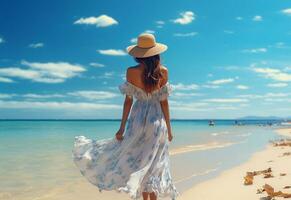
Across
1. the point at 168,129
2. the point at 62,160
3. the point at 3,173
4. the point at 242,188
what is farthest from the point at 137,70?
the point at 62,160

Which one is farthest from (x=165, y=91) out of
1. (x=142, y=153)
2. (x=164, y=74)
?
(x=142, y=153)

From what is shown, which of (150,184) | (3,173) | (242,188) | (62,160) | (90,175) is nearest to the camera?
(150,184)

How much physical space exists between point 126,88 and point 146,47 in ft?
1.91

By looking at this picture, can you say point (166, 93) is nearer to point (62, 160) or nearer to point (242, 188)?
point (242, 188)

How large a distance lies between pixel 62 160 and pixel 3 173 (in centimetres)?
319

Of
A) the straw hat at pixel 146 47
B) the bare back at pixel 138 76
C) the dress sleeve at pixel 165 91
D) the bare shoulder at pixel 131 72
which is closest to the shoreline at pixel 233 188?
the dress sleeve at pixel 165 91

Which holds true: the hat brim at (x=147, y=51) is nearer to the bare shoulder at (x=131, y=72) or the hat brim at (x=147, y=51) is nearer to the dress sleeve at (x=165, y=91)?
the bare shoulder at (x=131, y=72)

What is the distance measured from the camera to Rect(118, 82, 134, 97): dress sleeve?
5719mm

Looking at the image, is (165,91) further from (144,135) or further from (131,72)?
(144,135)

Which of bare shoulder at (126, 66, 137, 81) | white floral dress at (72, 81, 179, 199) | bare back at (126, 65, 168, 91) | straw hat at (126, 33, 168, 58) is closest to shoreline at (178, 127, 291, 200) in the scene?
white floral dress at (72, 81, 179, 199)

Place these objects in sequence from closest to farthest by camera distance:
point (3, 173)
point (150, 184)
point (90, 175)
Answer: point (150, 184) < point (90, 175) < point (3, 173)

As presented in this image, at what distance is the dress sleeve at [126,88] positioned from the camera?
572 cm

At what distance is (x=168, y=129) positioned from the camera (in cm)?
585

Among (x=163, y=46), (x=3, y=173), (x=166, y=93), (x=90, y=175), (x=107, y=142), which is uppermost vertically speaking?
(x=163, y=46)
